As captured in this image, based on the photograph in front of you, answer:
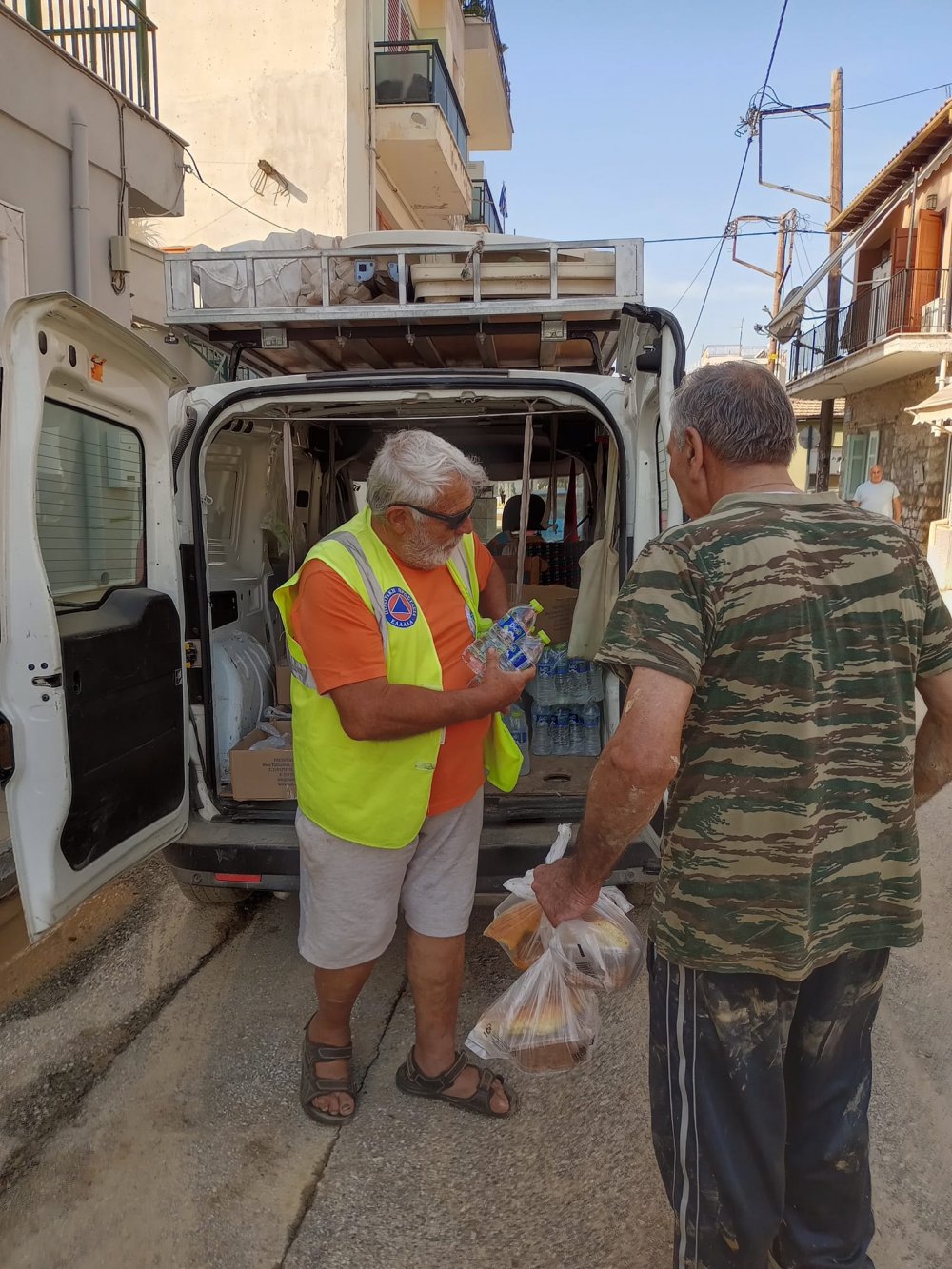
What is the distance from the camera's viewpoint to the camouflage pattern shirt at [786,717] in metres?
1.48

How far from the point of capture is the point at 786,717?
1514 millimetres

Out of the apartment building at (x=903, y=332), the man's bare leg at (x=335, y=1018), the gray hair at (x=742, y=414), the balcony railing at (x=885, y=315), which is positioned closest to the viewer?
the gray hair at (x=742, y=414)

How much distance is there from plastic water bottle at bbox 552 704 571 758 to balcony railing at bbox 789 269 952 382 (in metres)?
14.8

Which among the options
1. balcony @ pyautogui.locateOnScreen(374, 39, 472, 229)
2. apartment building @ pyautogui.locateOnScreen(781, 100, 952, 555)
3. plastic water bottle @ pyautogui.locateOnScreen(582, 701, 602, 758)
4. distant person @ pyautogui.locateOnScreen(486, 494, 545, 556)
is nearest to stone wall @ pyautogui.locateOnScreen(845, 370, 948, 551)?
apartment building @ pyautogui.locateOnScreen(781, 100, 952, 555)

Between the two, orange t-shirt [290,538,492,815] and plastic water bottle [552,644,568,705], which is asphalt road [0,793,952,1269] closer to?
orange t-shirt [290,538,492,815]

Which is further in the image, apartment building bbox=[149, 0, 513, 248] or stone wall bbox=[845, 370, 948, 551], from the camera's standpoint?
stone wall bbox=[845, 370, 948, 551]

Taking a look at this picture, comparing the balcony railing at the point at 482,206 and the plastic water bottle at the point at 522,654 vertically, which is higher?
the balcony railing at the point at 482,206

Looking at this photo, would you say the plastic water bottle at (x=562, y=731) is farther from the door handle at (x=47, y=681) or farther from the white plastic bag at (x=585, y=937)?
the door handle at (x=47, y=681)

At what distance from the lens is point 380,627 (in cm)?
222

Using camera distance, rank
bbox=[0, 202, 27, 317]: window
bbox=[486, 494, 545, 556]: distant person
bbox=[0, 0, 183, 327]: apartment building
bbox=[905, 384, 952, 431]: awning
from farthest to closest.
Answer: bbox=[905, 384, 952, 431]: awning
bbox=[0, 0, 183, 327]: apartment building
bbox=[0, 202, 27, 317]: window
bbox=[486, 494, 545, 556]: distant person

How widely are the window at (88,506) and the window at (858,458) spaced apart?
1861cm

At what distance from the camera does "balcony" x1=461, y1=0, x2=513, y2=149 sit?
16.9 m

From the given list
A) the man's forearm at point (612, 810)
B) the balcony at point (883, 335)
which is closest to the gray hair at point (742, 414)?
the man's forearm at point (612, 810)

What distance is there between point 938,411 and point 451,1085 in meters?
13.5
